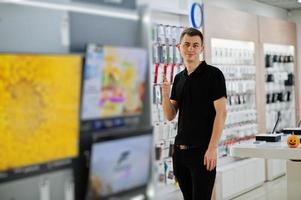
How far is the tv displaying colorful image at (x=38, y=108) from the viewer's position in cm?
173

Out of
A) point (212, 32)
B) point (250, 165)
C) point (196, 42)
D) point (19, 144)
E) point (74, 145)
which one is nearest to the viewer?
point (19, 144)

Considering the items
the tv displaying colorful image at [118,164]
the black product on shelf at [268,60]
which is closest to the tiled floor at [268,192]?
the black product on shelf at [268,60]

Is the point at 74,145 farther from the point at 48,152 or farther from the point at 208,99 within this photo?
the point at 208,99

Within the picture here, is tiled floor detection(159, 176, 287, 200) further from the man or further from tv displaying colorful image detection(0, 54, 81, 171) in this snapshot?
tv displaying colorful image detection(0, 54, 81, 171)

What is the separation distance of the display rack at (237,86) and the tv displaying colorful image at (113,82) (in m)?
4.60

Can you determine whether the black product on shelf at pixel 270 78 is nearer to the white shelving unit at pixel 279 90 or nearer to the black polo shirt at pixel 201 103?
the white shelving unit at pixel 279 90

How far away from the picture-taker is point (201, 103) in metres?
3.34

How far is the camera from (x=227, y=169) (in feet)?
21.6

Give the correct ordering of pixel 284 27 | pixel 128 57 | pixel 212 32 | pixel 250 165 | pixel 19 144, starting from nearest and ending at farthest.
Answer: pixel 19 144
pixel 128 57
pixel 212 32
pixel 250 165
pixel 284 27

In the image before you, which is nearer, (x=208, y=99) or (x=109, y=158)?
(x=109, y=158)

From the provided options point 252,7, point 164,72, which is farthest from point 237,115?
point 252,7

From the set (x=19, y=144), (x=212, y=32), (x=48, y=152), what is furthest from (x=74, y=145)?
(x=212, y=32)

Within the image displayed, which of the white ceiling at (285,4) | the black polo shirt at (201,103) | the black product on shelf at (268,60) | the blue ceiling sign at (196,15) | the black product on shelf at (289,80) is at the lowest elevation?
the black polo shirt at (201,103)

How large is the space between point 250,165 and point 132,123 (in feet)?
18.1
